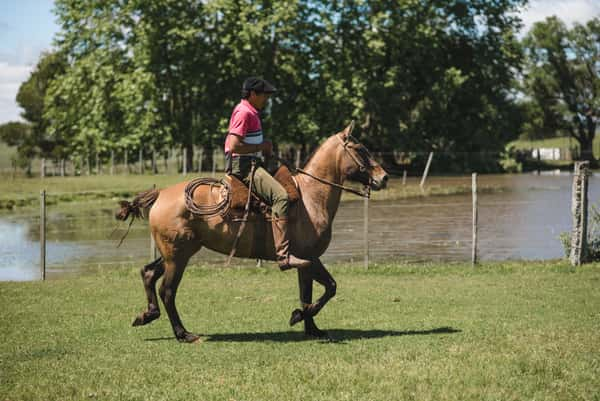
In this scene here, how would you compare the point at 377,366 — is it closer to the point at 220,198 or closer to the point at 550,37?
the point at 220,198

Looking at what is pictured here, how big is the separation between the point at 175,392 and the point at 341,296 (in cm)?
649

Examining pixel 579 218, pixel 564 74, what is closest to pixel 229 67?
pixel 579 218

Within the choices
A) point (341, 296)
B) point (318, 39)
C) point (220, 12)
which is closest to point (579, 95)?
point (318, 39)

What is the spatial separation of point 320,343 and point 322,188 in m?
2.17

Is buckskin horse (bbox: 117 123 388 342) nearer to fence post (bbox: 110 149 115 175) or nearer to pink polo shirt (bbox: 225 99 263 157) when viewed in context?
pink polo shirt (bbox: 225 99 263 157)

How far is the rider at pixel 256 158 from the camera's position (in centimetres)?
974

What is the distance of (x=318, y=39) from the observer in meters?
48.4

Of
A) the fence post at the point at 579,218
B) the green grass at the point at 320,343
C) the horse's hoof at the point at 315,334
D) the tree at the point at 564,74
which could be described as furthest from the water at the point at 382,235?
the tree at the point at 564,74

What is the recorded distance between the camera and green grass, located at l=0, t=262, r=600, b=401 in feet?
24.2

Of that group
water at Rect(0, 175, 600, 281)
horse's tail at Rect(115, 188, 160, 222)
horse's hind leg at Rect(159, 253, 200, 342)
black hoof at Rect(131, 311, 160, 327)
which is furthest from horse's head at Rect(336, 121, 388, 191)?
water at Rect(0, 175, 600, 281)

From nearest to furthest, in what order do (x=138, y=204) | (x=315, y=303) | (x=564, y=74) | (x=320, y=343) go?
(x=320, y=343) < (x=315, y=303) < (x=138, y=204) < (x=564, y=74)

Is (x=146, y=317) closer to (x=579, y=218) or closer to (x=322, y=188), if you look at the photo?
(x=322, y=188)

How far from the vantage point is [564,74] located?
81.2 m

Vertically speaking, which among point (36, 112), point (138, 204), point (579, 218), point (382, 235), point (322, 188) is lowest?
point (382, 235)
